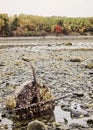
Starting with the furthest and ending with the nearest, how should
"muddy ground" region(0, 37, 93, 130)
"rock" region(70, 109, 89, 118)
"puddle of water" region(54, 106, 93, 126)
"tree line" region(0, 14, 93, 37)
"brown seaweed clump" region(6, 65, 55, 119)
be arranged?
"tree line" region(0, 14, 93, 37) → "rock" region(70, 109, 89, 118) → "brown seaweed clump" region(6, 65, 55, 119) → "puddle of water" region(54, 106, 93, 126) → "muddy ground" region(0, 37, 93, 130)

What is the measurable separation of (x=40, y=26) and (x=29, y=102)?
304ft

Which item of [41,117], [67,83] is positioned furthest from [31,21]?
[41,117]

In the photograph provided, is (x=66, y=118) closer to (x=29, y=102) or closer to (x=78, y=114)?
(x=78, y=114)

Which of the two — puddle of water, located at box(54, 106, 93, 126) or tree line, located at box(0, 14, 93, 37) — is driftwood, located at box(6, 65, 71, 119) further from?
tree line, located at box(0, 14, 93, 37)

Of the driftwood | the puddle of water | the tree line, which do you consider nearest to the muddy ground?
the puddle of water

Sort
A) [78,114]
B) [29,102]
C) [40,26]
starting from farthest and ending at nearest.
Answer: [40,26]
[78,114]
[29,102]

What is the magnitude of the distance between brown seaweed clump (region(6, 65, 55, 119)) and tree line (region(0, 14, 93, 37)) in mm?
76071

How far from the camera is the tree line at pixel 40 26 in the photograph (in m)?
94.8

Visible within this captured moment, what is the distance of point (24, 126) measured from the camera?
13703 millimetres

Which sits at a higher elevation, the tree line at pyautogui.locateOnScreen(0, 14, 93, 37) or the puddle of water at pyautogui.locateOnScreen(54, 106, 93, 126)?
the puddle of water at pyautogui.locateOnScreen(54, 106, 93, 126)

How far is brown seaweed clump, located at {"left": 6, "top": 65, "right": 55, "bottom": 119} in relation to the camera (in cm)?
1451

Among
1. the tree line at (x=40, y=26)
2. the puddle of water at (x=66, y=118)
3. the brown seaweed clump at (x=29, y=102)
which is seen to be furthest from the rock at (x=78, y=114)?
the tree line at (x=40, y=26)

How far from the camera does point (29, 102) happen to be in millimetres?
14672

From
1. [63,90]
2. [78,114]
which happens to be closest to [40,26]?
[63,90]
